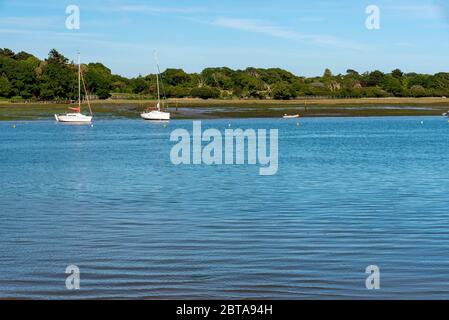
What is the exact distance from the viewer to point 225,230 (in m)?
18.8

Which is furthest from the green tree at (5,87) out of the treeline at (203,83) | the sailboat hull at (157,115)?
the sailboat hull at (157,115)

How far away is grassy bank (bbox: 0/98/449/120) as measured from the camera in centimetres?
10794

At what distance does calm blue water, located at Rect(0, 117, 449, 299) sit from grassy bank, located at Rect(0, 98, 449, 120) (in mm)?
69555

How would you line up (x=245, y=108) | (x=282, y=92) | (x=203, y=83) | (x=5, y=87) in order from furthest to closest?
1. (x=203, y=83)
2. (x=282, y=92)
3. (x=5, y=87)
4. (x=245, y=108)

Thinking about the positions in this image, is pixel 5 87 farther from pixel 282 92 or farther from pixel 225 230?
pixel 225 230

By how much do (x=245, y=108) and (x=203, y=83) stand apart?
4688 cm

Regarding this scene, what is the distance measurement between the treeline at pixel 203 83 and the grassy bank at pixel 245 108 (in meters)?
7.04

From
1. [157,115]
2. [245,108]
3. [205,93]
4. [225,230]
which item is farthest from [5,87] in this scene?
[225,230]

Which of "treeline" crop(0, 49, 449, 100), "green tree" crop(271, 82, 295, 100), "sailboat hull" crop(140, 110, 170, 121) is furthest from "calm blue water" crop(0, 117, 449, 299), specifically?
"green tree" crop(271, 82, 295, 100)

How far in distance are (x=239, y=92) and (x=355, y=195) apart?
131m
